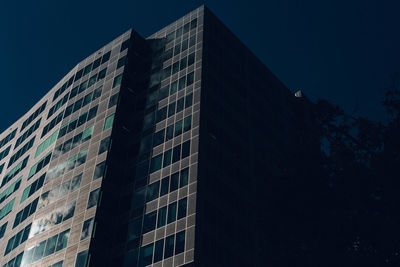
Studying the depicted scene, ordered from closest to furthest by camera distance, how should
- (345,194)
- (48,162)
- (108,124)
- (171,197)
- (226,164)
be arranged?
(345,194)
(171,197)
(226,164)
(108,124)
(48,162)

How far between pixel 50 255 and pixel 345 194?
27247 mm

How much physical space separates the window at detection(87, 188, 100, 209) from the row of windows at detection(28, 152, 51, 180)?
13.6 meters

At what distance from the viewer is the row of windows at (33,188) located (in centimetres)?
6230

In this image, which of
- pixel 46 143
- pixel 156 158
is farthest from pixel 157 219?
pixel 46 143

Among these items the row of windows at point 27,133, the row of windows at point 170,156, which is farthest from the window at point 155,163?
the row of windows at point 27,133

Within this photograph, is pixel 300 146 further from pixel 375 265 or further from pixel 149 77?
pixel 149 77

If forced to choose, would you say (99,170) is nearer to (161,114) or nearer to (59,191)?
(59,191)

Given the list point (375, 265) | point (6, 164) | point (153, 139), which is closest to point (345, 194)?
point (375, 265)

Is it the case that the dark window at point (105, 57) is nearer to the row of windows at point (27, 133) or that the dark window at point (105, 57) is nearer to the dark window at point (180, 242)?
the row of windows at point (27, 133)

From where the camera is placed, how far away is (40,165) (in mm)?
65625

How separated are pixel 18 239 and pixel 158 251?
20566 millimetres

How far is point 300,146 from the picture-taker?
51.7 metres

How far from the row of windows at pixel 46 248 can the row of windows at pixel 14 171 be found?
63.6 feet

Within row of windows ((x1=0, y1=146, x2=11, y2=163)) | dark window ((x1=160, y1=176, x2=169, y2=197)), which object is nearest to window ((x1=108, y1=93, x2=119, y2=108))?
dark window ((x1=160, y1=176, x2=169, y2=197))
